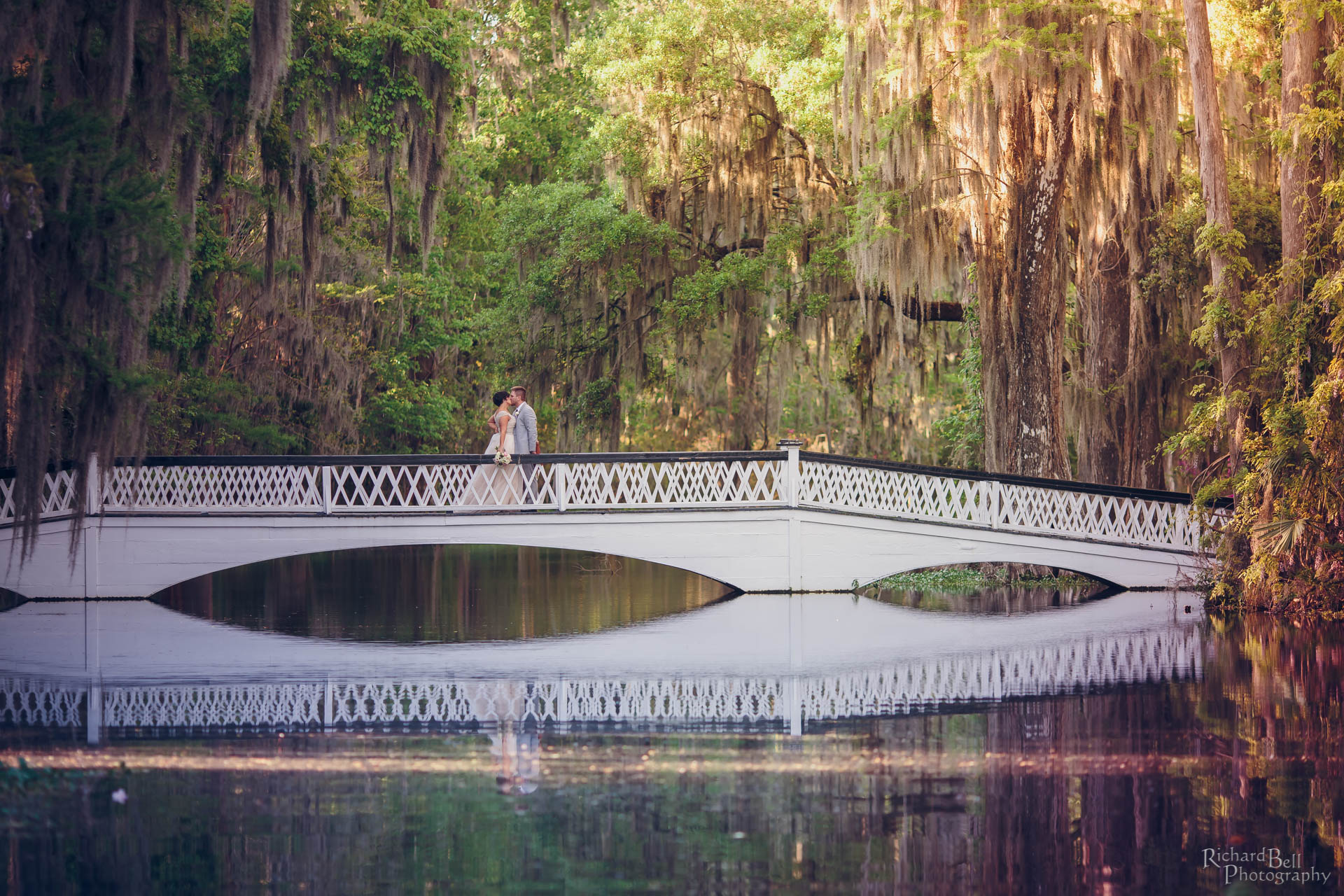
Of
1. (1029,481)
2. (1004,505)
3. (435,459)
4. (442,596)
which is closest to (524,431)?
(435,459)

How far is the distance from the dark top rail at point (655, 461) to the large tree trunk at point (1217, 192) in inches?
63.5

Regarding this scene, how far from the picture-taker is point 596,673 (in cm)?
991

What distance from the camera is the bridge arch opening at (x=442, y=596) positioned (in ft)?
45.2

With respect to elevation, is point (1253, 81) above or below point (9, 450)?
above

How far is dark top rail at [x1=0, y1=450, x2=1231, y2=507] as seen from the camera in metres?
16.3

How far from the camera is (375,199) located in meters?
24.2

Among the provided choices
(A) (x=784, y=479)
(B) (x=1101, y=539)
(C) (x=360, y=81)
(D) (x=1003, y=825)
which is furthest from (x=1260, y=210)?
(D) (x=1003, y=825)

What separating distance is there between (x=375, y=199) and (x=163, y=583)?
32.2 feet

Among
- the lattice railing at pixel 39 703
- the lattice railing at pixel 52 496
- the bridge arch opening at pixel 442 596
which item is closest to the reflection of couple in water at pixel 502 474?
the bridge arch opening at pixel 442 596

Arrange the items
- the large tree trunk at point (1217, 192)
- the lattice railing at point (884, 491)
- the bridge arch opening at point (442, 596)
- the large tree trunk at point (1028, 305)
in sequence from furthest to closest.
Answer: the large tree trunk at point (1028, 305), the lattice railing at point (884, 491), the large tree trunk at point (1217, 192), the bridge arch opening at point (442, 596)

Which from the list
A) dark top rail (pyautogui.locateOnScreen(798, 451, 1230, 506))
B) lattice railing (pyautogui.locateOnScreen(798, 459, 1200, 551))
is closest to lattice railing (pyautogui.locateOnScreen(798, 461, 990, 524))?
lattice railing (pyautogui.locateOnScreen(798, 459, 1200, 551))

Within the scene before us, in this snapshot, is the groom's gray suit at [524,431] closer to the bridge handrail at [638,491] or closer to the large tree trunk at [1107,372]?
the bridge handrail at [638,491]

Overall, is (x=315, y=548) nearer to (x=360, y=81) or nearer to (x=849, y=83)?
(x=360, y=81)

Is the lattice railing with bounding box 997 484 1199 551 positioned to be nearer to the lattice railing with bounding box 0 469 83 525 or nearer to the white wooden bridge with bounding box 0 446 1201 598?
the white wooden bridge with bounding box 0 446 1201 598
